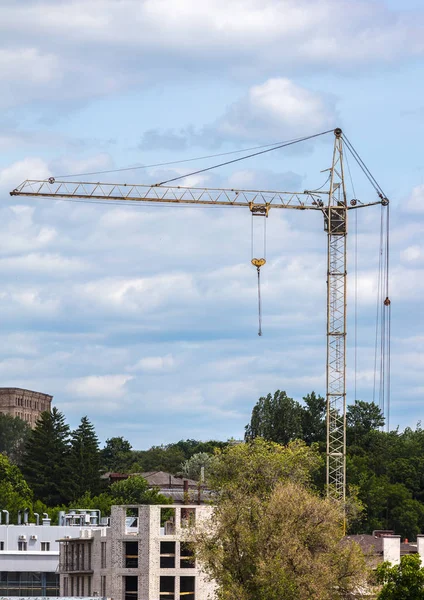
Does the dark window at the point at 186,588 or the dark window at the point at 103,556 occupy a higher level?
the dark window at the point at 103,556

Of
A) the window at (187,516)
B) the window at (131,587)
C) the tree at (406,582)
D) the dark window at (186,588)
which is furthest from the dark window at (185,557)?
the tree at (406,582)

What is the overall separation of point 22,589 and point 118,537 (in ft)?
88.9

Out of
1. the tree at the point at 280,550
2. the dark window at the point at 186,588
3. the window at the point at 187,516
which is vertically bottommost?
the dark window at the point at 186,588

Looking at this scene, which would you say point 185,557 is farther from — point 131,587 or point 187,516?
point 131,587

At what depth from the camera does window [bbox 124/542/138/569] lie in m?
119

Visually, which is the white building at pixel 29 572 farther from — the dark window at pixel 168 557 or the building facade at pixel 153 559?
the dark window at pixel 168 557

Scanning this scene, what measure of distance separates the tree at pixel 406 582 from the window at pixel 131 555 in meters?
37.9

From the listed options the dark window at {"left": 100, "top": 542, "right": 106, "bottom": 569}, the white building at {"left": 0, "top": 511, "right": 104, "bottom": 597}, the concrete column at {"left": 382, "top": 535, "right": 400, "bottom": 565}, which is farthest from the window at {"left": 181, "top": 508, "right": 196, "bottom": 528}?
the white building at {"left": 0, "top": 511, "right": 104, "bottom": 597}

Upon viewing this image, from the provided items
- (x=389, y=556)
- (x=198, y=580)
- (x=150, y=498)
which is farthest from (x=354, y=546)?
(x=150, y=498)

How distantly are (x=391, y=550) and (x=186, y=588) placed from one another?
17.4 meters

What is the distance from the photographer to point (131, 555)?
120 m

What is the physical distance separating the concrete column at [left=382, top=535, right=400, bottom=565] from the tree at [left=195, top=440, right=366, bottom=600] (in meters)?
13.4

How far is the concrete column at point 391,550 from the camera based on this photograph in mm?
111419

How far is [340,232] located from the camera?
173m
